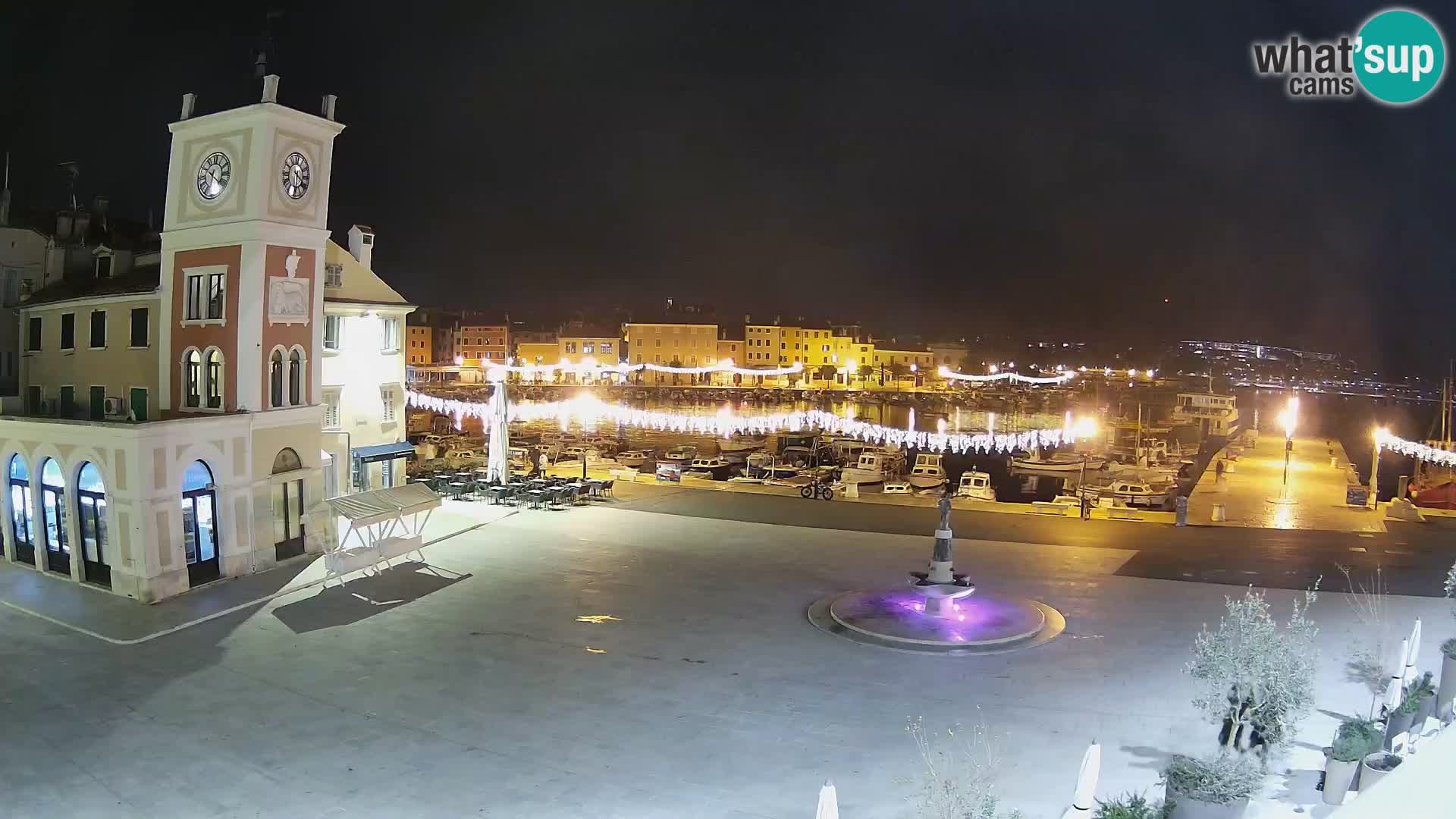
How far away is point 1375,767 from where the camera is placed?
25.8ft

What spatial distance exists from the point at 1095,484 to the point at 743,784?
1914 inches

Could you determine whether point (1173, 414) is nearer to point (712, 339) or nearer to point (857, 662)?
point (712, 339)

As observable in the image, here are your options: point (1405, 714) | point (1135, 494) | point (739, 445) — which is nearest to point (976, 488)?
point (1135, 494)

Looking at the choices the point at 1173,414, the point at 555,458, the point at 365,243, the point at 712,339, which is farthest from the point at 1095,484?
the point at 712,339

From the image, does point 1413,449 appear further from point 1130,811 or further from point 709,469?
point 709,469

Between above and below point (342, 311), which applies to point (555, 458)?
below

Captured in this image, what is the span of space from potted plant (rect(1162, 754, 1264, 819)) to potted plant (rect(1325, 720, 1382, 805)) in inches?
47.2

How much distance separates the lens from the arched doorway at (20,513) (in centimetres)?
1928

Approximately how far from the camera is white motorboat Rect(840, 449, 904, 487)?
50.2m

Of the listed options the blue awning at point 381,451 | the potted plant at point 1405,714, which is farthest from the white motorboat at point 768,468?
the potted plant at point 1405,714

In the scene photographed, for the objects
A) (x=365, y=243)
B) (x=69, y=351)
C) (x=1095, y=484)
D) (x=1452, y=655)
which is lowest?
(x=1095, y=484)

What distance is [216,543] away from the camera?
18.5 m

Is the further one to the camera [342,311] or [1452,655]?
[342,311]

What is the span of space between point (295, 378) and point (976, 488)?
114 feet
